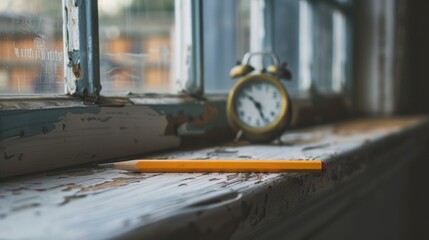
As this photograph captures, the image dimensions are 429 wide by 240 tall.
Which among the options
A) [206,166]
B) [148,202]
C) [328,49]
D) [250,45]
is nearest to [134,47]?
[250,45]

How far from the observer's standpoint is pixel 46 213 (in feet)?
1.23

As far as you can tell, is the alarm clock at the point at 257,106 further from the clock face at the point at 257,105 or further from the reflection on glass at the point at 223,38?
the reflection on glass at the point at 223,38

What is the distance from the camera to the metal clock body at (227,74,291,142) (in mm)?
898

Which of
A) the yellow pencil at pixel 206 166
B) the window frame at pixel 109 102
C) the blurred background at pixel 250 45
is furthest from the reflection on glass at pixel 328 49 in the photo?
the yellow pencil at pixel 206 166

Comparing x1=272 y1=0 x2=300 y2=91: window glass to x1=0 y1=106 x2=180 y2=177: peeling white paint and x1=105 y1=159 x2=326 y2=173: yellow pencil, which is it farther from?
x1=105 y1=159 x2=326 y2=173: yellow pencil

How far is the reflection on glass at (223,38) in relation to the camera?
1.07 metres

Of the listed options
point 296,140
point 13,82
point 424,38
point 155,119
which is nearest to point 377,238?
point 296,140

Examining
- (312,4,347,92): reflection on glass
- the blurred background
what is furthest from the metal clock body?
(312,4,347,92): reflection on glass

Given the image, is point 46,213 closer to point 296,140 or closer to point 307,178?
point 307,178

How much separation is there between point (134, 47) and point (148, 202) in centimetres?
66

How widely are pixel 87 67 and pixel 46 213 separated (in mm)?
347

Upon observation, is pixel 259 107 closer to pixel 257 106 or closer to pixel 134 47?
pixel 257 106

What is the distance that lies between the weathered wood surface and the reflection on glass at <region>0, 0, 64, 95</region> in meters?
0.14

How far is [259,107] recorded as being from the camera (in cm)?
91
